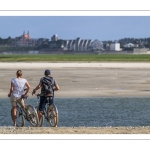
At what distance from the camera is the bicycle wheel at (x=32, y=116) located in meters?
14.8

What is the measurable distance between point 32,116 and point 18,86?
2.96 ft

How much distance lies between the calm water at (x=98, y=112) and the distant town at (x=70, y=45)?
114 m

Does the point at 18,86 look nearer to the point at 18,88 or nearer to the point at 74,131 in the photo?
the point at 18,88

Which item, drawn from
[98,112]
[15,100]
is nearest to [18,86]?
[15,100]

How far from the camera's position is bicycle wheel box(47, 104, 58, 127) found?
14727 mm

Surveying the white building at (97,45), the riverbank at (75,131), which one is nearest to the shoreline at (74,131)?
the riverbank at (75,131)

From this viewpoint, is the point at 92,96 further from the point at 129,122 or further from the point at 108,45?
the point at 108,45

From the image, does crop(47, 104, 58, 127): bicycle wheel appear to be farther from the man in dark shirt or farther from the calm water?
the calm water

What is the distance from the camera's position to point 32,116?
49.0 feet

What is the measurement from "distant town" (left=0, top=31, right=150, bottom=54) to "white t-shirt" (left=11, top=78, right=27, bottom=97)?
122218 millimetres

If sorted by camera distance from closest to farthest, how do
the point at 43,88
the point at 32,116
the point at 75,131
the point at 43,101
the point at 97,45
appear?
1. the point at 75,131
2. the point at 43,88
3. the point at 43,101
4. the point at 32,116
5. the point at 97,45
